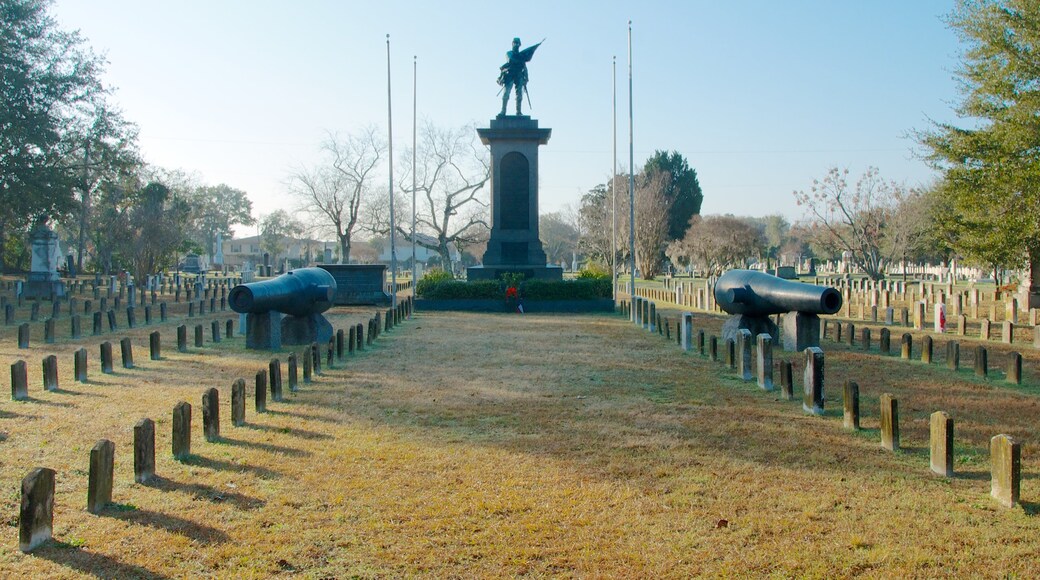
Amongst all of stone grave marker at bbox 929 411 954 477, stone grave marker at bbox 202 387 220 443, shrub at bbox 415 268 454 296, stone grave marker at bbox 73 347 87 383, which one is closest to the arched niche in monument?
shrub at bbox 415 268 454 296

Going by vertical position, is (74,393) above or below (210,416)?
below

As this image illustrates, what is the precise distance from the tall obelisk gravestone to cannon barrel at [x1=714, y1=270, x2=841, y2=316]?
14133 mm

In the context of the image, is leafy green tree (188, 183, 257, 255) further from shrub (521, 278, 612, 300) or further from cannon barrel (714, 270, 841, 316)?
cannon barrel (714, 270, 841, 316)

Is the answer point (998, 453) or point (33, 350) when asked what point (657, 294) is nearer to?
point (33, 350)

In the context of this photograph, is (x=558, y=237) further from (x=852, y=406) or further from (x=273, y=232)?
(x=852, y=406)

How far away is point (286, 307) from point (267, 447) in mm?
8225

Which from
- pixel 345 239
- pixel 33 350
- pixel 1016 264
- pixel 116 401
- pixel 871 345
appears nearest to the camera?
pixel 116 401

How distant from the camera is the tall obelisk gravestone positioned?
29.5 metres

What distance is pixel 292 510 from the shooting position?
578 centimetres

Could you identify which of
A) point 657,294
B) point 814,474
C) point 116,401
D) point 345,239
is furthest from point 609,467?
point 345,239

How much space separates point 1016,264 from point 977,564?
68.1 feet

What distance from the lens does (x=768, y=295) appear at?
14734 mm

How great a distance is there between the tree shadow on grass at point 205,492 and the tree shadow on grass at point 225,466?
44 centimetres

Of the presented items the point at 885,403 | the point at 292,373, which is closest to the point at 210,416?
the point at 292,373
